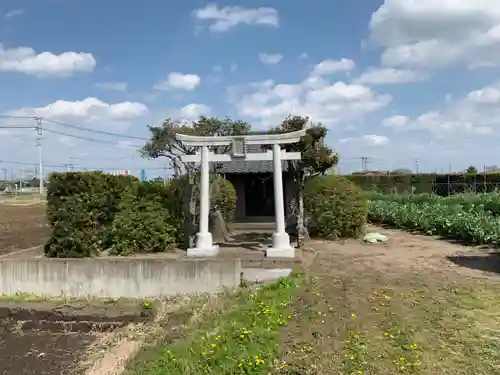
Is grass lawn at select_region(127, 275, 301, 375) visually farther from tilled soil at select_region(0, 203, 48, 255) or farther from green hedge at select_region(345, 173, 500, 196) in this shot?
green hedge at select_region(345, 173, 500, 196)

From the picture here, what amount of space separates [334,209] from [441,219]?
3167mm

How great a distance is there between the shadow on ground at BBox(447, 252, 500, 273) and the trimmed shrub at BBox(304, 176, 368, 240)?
11.8 feet

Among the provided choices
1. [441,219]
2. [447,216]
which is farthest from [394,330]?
[447,216]

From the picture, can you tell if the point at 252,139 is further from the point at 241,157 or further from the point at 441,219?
the point at 441,219

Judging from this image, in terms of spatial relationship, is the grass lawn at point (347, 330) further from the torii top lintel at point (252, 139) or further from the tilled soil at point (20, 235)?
the tilled soil at point (20, 235)

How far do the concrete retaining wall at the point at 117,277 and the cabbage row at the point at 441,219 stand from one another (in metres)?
6.92

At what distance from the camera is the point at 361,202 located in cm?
1334

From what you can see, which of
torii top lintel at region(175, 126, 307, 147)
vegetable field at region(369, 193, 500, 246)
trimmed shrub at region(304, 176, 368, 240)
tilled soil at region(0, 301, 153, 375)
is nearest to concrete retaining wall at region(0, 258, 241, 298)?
tilled soil at region(0, 301, 153, 375)

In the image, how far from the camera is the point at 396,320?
5.17m

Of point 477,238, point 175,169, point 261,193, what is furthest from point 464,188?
point 175,169

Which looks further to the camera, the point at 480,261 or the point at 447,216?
the point at 447,216

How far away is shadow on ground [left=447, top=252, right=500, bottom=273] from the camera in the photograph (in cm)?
852

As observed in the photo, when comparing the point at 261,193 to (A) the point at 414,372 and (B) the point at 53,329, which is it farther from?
(A) the point at 414,372

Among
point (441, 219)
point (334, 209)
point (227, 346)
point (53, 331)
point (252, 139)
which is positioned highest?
point (252, 139)
